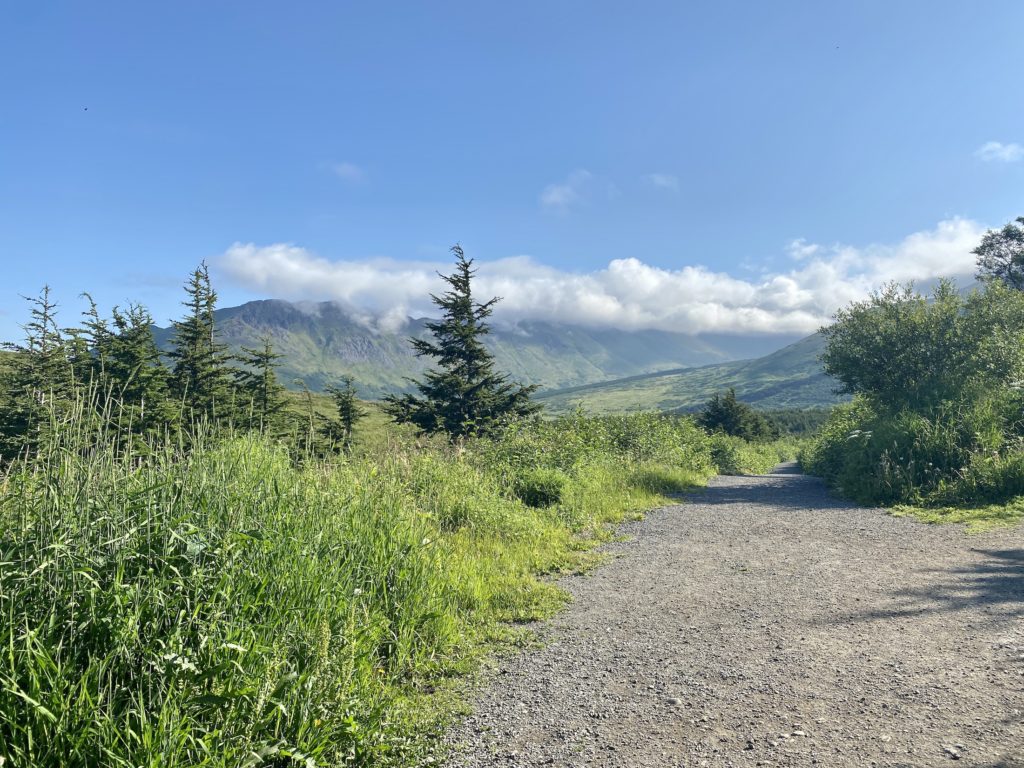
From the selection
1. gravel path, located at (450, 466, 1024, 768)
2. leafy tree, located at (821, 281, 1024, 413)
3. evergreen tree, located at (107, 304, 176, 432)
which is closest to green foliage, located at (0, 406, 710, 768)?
gravel path, located at (450, 466, 1024, 768)

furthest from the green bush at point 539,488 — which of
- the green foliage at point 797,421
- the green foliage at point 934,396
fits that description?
the green foliage at point 797,421

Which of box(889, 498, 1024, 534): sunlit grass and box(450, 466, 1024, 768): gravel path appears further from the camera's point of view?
box(889, 498, 1024, 534): sunlit grass

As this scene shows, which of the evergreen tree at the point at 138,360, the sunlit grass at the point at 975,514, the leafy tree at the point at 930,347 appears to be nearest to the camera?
the sunlit grass at the point at 975,514

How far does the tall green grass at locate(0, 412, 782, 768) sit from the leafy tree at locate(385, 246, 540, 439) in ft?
80.9

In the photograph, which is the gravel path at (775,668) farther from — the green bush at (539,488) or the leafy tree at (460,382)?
the leafy tree at (460,382)

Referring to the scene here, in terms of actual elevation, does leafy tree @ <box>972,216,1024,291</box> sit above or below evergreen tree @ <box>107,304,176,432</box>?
above

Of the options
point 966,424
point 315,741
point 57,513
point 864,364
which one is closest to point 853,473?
point 966,424

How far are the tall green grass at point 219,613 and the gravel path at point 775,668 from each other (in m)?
0.74

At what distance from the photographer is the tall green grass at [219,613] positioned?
113 inches

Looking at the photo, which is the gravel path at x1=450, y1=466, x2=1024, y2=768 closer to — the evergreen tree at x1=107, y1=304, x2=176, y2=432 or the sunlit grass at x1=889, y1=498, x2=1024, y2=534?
the sunlit grass at x1=889, y1=498, x2=1024, y2=534

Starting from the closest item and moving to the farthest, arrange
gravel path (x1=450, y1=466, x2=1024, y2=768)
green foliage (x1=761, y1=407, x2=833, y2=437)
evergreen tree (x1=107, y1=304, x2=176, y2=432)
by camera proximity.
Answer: gravel path (x1=450, y1=466, x2=1024, y2=768), evergreen tree (x1=107, y1=304, x2=176, y2=432), green foliage (x1=761, y1=407, x2=833, y2=437)

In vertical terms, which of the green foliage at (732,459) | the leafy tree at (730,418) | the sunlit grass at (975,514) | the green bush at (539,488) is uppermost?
the leafy tree at (730,418)

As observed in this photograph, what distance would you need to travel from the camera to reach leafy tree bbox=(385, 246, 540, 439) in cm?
3116

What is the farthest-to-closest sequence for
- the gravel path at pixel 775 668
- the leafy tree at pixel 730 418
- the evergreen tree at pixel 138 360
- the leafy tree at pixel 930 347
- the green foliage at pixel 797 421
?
1. the green foliage at pixel 797 421
2. the leafy tree at pixel 730 418
3. the evergreen tree at pixel 138 360
4. the leafy tree at pixel 930 347
5. the gravel path at pixel 775 668
